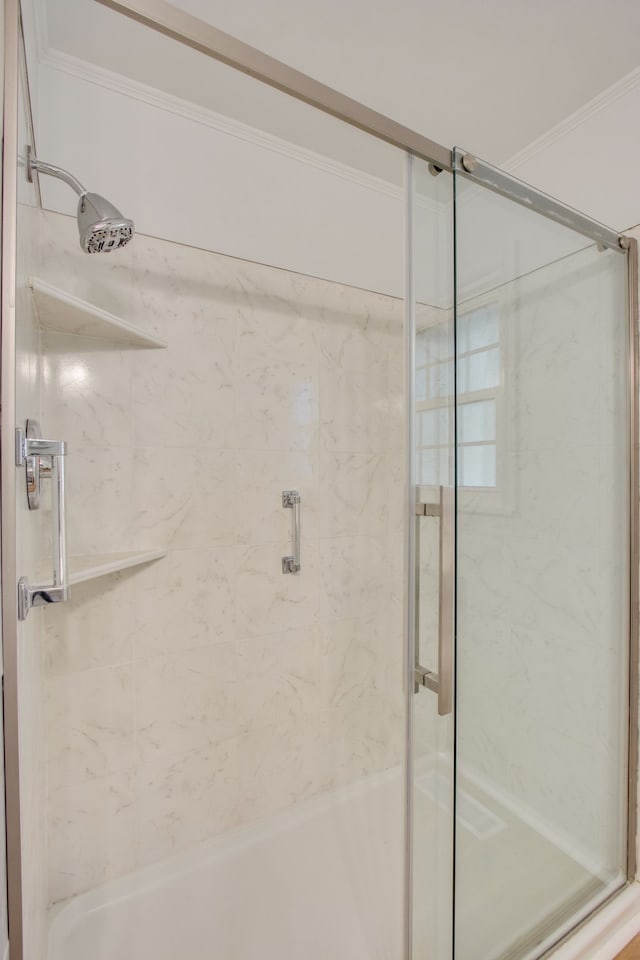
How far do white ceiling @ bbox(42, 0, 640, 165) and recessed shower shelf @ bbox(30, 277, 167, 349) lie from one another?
691 mm

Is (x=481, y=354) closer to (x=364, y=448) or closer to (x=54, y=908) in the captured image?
(x=364, y=448)

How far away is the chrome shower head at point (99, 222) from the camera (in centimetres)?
94

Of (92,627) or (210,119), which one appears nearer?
(92,627)

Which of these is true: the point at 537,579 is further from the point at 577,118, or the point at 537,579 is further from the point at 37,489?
the point at 577,118

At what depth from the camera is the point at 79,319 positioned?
3.84ft

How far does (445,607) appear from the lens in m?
0.94

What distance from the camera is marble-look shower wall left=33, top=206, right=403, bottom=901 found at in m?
1.31

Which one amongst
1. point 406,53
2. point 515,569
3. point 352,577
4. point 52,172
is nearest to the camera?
point 52,172

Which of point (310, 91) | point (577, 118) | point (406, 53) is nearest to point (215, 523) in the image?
point (310, 91)

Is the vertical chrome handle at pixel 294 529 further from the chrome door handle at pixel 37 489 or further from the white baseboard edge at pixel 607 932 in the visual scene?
the white baseboard edge at pixel 607 932

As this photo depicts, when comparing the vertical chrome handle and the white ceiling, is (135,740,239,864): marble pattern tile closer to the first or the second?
the vertical chrome handle

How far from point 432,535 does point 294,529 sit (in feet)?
2.47

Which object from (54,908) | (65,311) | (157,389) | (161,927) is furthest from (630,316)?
(54,908)

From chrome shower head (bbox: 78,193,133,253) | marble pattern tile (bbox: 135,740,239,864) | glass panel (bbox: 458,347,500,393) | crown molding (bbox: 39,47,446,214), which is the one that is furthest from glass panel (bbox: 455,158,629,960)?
marble pattern tile (bbox: 135,740,239,864)
